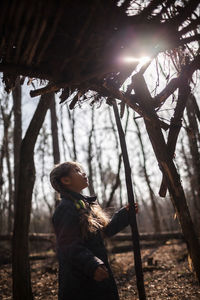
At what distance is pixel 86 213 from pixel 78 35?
145 centimetres

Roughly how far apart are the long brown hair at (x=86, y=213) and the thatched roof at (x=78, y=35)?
33.1 inches

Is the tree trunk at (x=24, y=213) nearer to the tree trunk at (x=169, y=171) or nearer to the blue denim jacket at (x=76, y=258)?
the blue denim jacket at (x=76, y=258)

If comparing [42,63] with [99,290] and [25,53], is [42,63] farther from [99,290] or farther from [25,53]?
[99,290]

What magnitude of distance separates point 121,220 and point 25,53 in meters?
1.72

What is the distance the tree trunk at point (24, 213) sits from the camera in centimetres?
349

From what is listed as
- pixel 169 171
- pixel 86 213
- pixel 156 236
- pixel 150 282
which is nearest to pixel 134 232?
pixel 86 213

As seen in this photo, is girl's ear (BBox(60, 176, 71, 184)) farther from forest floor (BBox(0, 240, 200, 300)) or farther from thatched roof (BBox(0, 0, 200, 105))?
forest floor (BBox(0, 240, 200, 300))

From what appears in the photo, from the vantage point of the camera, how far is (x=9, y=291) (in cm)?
579

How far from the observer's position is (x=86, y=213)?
2053 millimetres

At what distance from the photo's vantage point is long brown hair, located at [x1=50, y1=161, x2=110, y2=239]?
1958 millimetres

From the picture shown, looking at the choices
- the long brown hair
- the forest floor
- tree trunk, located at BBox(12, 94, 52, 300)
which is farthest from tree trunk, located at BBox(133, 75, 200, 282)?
the forest floor


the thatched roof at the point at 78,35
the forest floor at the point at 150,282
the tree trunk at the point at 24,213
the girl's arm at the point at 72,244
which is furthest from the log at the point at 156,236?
the thatched roof at the point at 78,35

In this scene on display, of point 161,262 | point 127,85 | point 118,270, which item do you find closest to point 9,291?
point 118,270

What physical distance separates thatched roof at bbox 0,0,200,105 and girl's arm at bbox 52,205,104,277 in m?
1.14
